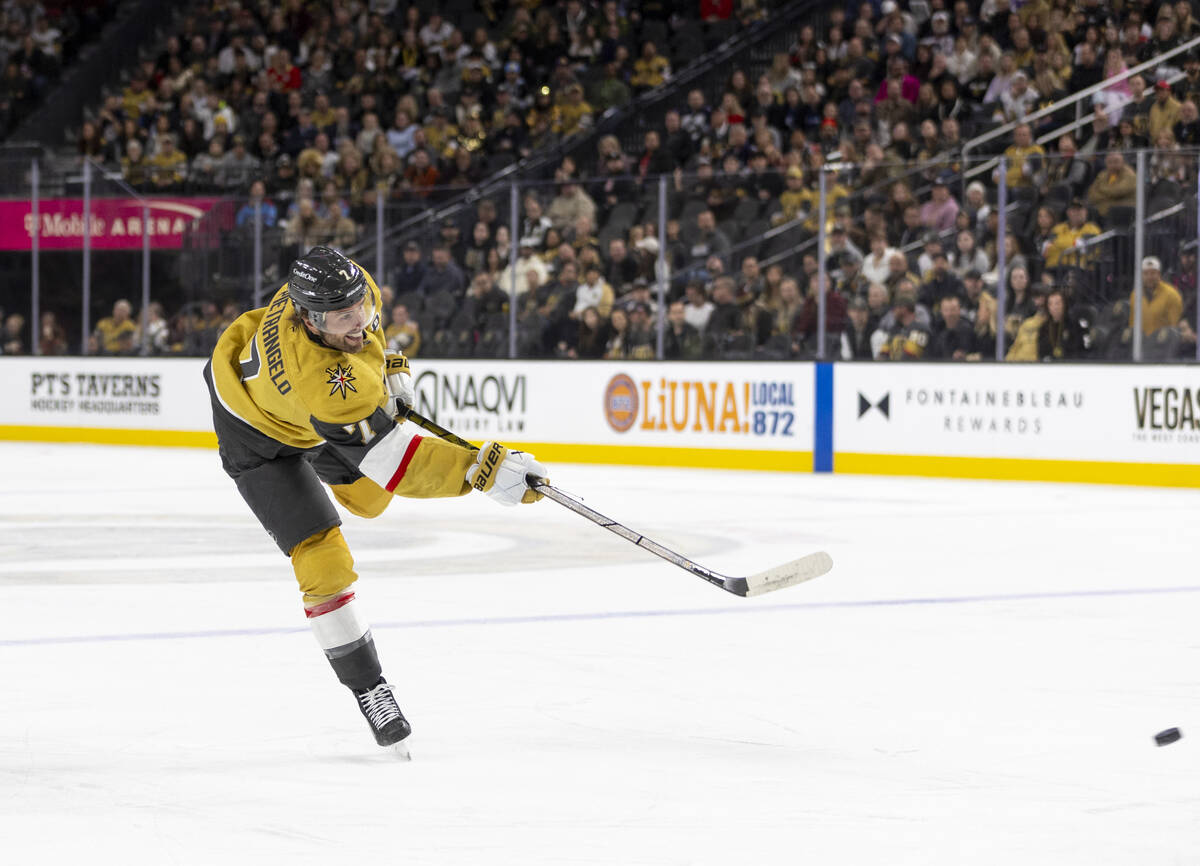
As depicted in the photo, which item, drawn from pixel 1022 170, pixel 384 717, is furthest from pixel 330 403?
pixel 1022 170

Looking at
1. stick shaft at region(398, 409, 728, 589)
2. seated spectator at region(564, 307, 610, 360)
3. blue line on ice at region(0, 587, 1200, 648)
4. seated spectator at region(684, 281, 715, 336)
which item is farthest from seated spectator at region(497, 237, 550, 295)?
stick shaft at region(398, 409, 728, 589)

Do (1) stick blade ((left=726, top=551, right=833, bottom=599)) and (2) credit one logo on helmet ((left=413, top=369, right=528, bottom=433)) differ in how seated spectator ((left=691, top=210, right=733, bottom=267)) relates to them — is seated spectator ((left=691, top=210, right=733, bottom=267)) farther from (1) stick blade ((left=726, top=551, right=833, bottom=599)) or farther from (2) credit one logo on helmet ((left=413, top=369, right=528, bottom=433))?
(1) stick blade ((left=726, top=551, right=833, bottom=599))

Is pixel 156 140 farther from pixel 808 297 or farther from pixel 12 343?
pixel 808 297

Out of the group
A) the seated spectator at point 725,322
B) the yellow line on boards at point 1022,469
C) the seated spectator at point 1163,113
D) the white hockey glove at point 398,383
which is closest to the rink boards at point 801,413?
the yellow line on boards at point 1022,469

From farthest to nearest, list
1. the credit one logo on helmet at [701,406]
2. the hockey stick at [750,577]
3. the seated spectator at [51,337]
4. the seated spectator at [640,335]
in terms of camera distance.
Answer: the seated spectator at [51,337] → the seated spectator at [640,335] → the credit one logo on helmet at [701,406] → the hockey stick at [750,577]

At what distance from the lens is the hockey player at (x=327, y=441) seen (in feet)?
13.3

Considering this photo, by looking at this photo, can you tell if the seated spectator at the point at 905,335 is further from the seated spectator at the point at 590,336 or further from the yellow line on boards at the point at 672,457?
the seated spectator at the point at 590,336

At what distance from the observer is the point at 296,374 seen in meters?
4.05

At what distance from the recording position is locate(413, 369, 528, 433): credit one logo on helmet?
15312 mm

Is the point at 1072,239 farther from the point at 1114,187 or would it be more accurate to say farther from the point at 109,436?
the point at 109,436

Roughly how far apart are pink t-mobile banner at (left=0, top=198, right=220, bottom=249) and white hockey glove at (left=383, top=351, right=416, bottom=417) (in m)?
12.0

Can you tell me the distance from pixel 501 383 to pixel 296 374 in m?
11.3

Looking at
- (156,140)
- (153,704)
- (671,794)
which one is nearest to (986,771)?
(671,794)

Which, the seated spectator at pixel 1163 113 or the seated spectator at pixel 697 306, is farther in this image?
the seated spectator at pixel 697 306
